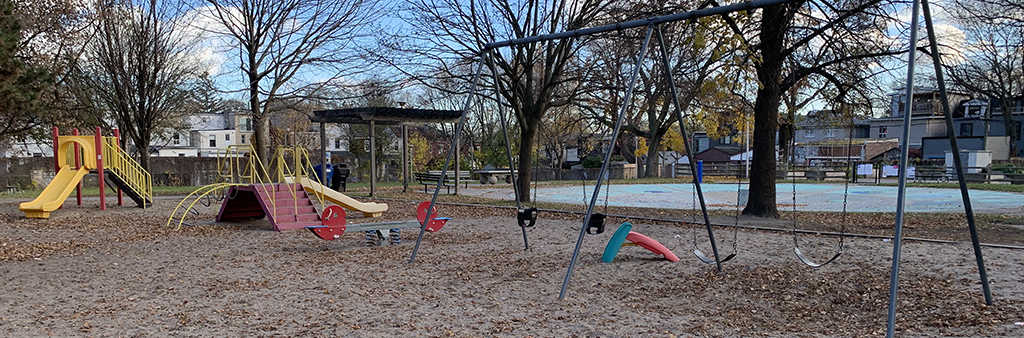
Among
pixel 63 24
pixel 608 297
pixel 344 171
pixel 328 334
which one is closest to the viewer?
pixel 328 334

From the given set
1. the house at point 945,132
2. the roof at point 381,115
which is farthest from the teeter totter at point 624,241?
the house at point 945,132

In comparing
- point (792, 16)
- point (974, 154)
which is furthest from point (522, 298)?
point (974, 154)

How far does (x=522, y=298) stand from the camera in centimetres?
594

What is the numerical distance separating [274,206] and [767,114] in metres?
8.80

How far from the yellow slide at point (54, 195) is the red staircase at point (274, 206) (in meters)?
4.13

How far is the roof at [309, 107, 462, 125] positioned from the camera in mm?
18062

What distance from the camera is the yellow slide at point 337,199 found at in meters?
13.2

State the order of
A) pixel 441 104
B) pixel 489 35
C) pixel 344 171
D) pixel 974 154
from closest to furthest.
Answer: pixel 489 35 < pixel 344 171 < pixel 974 154 < pixel 441 104

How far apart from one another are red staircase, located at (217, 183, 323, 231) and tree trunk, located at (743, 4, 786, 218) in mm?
7863

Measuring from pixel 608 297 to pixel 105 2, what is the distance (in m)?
22.7

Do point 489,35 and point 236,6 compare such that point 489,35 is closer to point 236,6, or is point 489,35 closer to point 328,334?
point 236,6

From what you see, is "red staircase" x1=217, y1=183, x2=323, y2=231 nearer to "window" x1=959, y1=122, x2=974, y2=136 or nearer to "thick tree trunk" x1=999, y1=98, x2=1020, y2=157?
"thick tree trunk" x1=999, y1=98, x2=1020, y2=157

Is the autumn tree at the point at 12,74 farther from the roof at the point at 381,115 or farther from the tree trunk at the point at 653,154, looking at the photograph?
the tree trunk at the point at 653,154

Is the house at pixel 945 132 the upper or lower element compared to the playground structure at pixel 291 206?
upper
